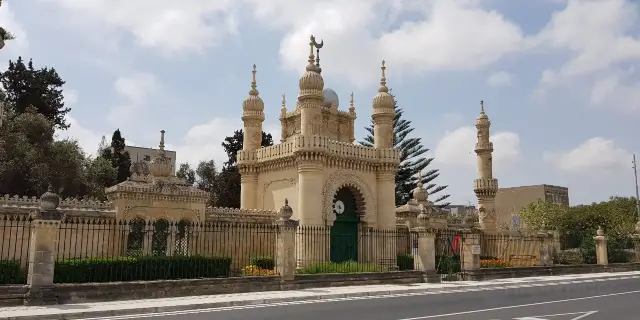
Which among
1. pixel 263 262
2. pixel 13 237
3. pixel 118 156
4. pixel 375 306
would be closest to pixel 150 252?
pixel 13 237

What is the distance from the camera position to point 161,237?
20359 mm

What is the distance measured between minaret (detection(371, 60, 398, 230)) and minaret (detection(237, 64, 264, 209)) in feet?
19.8

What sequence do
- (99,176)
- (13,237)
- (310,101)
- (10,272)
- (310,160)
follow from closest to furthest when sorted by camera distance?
(10,272), (13,237), (310,160), (310,101), (99,176)

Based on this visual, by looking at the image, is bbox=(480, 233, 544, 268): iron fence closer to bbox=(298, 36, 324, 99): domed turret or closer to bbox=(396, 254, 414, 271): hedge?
bbox=(396, 254, 414, 271): hedge

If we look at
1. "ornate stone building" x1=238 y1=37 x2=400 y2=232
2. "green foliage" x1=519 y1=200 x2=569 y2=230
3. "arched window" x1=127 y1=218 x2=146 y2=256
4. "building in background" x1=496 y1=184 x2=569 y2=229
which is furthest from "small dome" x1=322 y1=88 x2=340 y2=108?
"building in background" x1=496 y1=184 x2=569 y2=229

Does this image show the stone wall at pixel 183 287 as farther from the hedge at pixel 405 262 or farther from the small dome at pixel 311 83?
the small dome at pixel 311 83

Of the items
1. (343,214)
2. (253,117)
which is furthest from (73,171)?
(343,214)

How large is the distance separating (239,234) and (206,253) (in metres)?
1.70

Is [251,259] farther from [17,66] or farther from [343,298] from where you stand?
[17,66]

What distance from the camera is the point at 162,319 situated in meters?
10.9

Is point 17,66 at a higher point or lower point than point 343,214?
higher

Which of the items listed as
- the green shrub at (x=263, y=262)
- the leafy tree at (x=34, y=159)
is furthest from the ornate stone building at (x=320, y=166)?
the leafy tree at (x=34, y=159)

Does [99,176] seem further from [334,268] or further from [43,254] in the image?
[43,254]

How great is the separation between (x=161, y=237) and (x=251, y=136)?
30.8 feet
